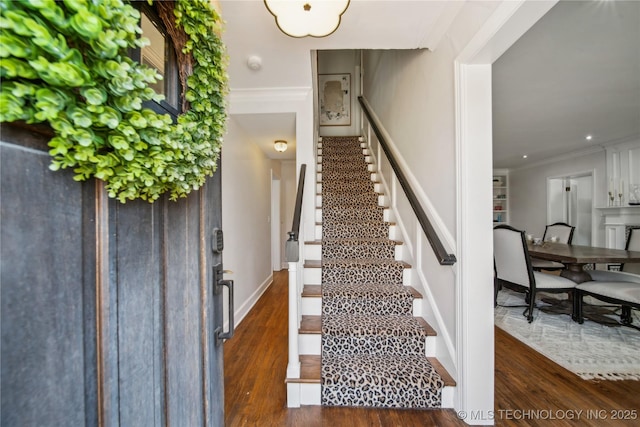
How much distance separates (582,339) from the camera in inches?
94.7

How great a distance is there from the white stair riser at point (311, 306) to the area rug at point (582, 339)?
2079mm

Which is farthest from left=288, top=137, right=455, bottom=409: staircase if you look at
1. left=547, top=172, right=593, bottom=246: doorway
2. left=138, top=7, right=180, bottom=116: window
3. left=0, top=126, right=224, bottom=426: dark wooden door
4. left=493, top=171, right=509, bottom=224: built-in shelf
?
left=493, top=171, right=509, bottom=224: built-in shelf

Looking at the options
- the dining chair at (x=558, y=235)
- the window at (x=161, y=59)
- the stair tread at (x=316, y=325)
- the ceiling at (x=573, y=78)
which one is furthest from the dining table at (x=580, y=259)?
the window at (x=161, y=59)

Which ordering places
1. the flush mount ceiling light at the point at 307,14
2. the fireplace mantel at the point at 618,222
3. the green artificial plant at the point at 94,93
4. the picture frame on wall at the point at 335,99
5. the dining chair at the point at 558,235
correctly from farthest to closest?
the picture frame on wall at the point at 335,99 < the fireplace mantel at the point at 618,222 < the dining chair at the point at 558,235 < the flush mount ceiling light at the point at 307,14 < the green artificial plant at the point at 94,93

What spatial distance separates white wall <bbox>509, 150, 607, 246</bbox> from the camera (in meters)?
4.88

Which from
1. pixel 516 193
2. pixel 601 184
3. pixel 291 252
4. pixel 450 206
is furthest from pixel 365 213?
pixel 516 193

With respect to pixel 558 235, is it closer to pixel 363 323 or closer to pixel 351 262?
pixel 351 262

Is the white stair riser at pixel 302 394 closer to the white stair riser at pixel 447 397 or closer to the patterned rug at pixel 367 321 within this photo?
the patterned rug at pixel 367 321

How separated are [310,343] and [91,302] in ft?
5.09

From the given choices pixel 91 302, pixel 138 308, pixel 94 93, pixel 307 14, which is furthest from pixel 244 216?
pixel 94 93

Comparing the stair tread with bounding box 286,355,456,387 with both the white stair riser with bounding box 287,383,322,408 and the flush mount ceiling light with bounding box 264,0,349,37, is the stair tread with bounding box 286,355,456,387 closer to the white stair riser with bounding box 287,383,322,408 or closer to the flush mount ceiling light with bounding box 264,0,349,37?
the white stair riser with bounding box 287,383,322,408

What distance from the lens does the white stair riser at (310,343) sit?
1.78m

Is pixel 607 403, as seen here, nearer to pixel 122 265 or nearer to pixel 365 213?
pixel 365 213

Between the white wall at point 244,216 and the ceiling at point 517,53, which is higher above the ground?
the ceiling at point 517,53
